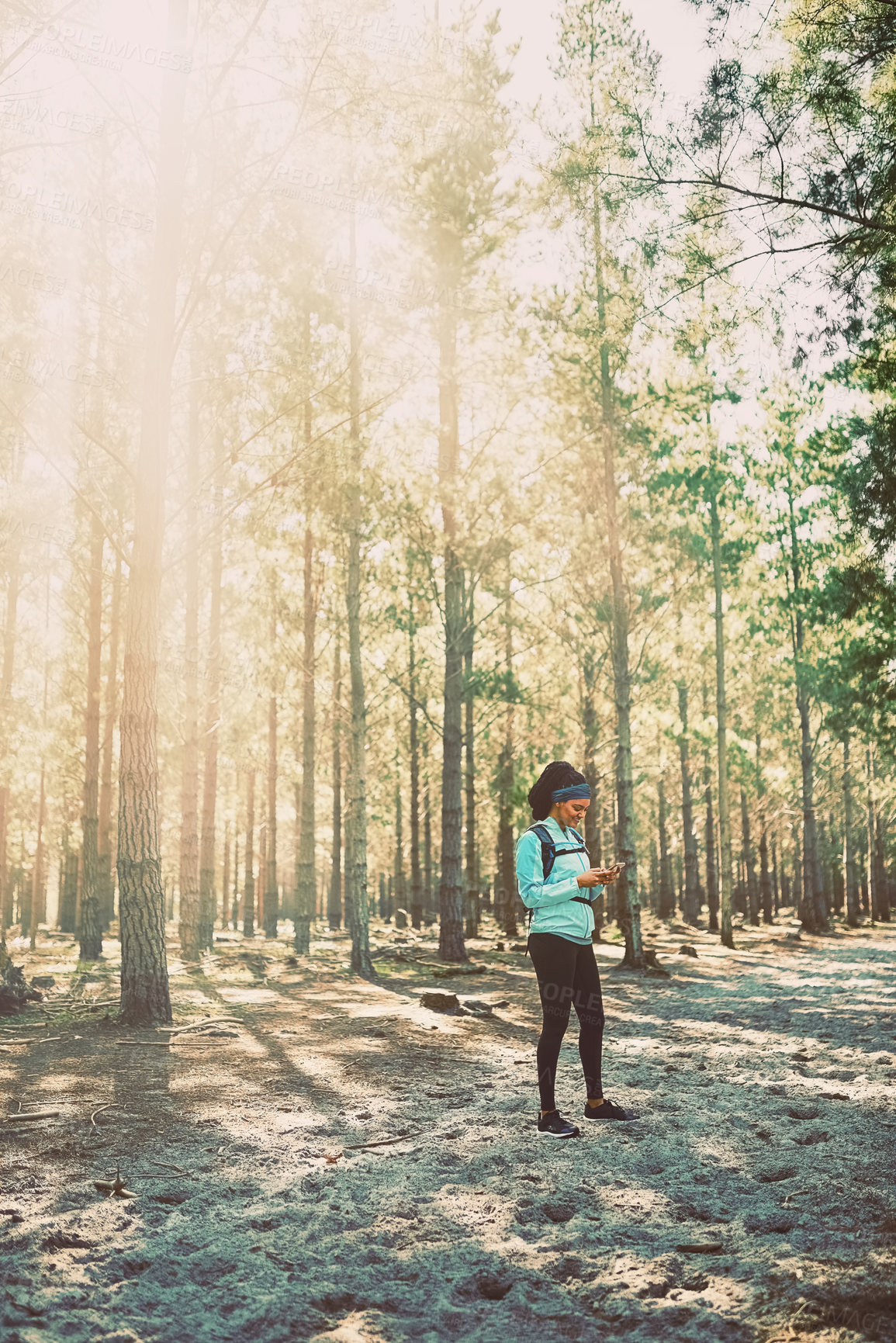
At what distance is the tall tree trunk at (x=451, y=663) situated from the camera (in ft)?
50.4

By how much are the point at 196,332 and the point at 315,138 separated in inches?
104

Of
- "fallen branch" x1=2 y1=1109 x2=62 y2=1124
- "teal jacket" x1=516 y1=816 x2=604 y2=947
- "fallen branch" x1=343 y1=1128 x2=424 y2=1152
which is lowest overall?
"fallen branch" x1=343 y1=1128 x2=424 y2=1152

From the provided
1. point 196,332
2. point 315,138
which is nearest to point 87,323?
point 196,332

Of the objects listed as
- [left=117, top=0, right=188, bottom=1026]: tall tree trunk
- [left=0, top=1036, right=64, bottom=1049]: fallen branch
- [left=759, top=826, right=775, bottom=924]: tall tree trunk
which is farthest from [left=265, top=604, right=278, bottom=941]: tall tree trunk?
[left=759, top=826, right=775, bottom=924]: tall tree trunk

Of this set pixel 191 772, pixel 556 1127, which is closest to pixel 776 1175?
pixel 556 1127

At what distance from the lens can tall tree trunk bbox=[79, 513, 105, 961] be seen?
683 inches

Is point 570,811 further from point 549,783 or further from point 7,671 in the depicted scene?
point 7,671

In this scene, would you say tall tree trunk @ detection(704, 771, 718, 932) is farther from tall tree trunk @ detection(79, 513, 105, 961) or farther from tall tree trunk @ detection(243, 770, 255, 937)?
tall tree trunk @ detection(79, 513, 105, 961)

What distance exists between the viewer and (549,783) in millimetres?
5234

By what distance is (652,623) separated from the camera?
17219 millimetres

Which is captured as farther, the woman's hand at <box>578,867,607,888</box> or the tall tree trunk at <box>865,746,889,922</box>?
the tall tree trunk at <box>865,746,889,922</box>

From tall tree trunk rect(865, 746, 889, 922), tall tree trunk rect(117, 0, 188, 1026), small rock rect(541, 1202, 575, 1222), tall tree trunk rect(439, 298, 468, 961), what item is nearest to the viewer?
small rock rect(541, 1202, 575, 1222)

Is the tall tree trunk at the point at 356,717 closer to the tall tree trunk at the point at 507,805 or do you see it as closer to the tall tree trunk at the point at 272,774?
the tall tree trunk at the point at 272,774

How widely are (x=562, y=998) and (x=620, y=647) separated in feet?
37.1
